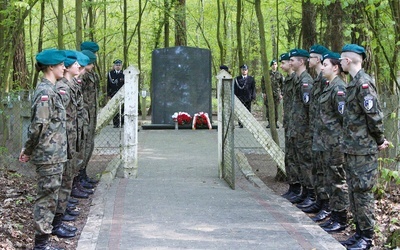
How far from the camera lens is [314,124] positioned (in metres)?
7.33

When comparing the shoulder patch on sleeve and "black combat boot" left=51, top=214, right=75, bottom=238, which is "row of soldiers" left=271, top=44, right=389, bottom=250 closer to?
"black combat boot" left=51, top=214, right=75, bottom=238

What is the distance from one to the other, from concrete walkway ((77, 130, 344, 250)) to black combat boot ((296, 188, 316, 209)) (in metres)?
0.24

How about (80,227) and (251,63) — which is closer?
(80,227)

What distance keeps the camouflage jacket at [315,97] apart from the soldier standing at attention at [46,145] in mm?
3210

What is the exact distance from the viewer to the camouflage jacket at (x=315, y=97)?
7.27 metres

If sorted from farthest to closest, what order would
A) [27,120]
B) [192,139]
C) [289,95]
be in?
[192,139]
[27,120]
[289,95]

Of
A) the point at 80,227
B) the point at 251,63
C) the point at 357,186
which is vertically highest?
the point at 251,63

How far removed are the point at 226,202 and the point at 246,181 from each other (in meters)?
2.04

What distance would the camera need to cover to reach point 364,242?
5.97 meters

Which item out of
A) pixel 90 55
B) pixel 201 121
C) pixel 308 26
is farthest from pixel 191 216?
pixel 201 121

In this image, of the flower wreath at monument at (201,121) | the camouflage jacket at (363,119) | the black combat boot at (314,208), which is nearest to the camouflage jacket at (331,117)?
the camouflage jacket at (363,119)

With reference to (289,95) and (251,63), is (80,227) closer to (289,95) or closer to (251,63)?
(289,95)

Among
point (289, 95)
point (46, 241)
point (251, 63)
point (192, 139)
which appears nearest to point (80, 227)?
point (46, 241)

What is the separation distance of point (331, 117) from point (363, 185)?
4.17ft
